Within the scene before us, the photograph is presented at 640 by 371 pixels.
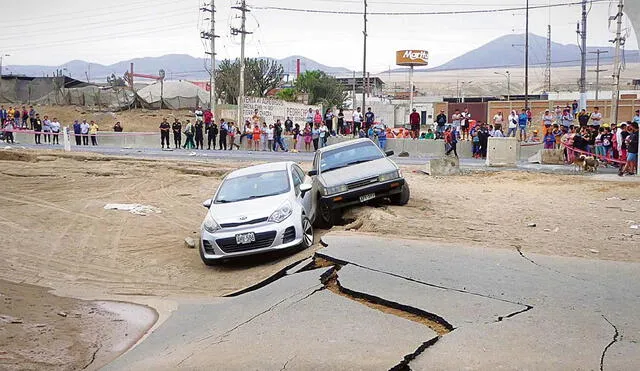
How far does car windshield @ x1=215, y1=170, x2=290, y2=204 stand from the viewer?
12.5 m

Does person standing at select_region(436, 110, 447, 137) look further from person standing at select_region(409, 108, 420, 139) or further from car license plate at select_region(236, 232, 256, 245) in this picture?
car license plate at select_region(236, 232, 256, 245)

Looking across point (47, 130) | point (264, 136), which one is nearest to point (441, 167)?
point (264, 136)

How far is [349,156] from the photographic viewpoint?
15.1 m

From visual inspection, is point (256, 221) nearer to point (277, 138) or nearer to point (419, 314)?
A: point (419, 314)

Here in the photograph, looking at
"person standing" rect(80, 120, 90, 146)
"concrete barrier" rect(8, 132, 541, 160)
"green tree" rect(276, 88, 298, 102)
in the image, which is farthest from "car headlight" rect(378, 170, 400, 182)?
"green tree" rect(276, 88, 298, 102)

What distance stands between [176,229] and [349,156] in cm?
432

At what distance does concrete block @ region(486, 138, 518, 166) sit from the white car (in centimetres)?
1373

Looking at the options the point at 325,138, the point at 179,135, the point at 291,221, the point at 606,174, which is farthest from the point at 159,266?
the point at 179,135

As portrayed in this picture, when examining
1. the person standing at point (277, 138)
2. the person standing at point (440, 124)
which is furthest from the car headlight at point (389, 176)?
the person standing at point (277, 138)

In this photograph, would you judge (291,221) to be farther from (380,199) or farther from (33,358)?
(33,358)

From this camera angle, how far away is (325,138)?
3178 centimetres

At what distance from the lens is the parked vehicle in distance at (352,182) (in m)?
13.7

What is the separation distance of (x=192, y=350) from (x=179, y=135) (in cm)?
3095

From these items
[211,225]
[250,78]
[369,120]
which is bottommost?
[211,225]
